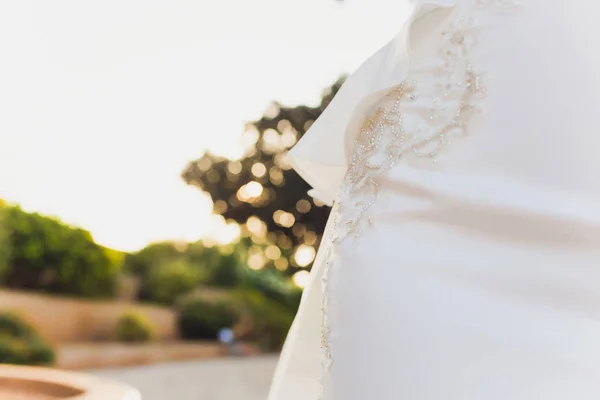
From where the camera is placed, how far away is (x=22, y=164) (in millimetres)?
8633

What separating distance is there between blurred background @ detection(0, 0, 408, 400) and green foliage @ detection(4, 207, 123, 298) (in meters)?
0.02

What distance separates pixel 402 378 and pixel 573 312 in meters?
0.20

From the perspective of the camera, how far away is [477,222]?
0.73 m

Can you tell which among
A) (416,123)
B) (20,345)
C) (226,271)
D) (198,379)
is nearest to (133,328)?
(198,379)

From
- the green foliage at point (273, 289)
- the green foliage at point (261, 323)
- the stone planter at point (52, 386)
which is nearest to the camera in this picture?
the stone planter at point (52, 386)

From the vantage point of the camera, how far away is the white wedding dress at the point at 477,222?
0.67 metres

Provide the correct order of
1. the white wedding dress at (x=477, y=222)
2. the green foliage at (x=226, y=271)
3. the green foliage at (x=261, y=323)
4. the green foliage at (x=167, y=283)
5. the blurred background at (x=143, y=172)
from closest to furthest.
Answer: the white wedding dress at (x=477, y=222), the blurred background at (x=143, y=172), the green foliage at (x=167, y=283), the green foliage at (x=261, y=323), the green foliage at (x=226, y=271)

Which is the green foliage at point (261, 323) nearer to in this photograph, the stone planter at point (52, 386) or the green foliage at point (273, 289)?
the green foliage at point (273, 289)

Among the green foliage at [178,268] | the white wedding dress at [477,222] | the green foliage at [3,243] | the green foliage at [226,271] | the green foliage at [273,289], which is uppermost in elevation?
the white wedding dress at [477,222]

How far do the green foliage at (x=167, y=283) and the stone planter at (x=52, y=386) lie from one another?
1058cm

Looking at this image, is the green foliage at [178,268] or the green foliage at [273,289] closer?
the green foliage at [178,268]

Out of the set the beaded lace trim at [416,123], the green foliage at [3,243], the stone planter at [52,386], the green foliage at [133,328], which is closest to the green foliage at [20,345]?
the green foliage at [3,243]

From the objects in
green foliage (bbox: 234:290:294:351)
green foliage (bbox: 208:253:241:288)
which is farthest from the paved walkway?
green foliage (bbox: 208:253:241:288)

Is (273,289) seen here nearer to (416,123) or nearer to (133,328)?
(133,328)
